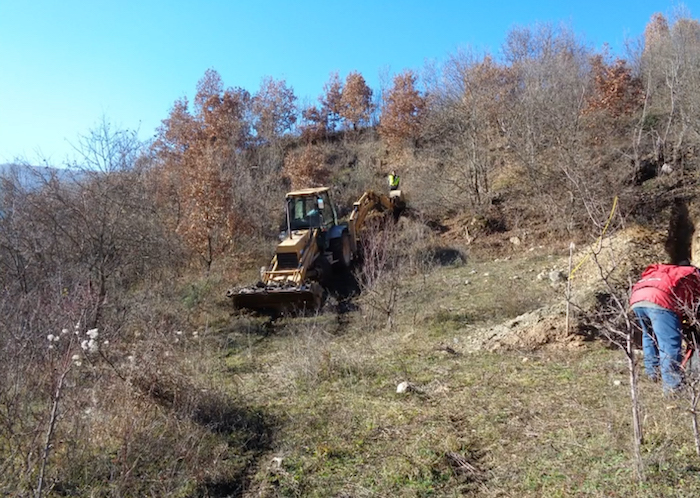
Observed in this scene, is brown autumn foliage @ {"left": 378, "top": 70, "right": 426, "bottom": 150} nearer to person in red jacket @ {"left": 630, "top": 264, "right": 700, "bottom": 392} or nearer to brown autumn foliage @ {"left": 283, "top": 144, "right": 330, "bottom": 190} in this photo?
brown autumn foliage @ {"left": 283, "top": 144, "right": 330, "bottom": 190}

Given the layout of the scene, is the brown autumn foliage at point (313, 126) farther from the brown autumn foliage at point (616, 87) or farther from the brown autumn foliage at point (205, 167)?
the brown autumn foliage at point (616, 87)

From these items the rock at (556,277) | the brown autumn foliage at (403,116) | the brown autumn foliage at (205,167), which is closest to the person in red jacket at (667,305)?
the rock at (556,277)

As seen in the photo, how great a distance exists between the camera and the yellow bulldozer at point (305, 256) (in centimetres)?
1045

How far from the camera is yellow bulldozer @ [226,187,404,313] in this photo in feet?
34.3

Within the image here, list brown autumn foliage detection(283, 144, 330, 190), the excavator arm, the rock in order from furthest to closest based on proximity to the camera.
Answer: brown autumn foliage detection(283, 144, 330, 190) → the excavator arm → the rock

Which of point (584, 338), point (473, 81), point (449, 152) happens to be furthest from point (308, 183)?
point (584, 338)

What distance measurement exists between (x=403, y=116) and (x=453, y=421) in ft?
84.8

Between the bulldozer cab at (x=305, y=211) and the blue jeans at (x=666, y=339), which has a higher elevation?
the bulldozer cab at (x=305, y=211)

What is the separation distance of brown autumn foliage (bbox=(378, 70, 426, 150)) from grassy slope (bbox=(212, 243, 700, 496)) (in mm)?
21645

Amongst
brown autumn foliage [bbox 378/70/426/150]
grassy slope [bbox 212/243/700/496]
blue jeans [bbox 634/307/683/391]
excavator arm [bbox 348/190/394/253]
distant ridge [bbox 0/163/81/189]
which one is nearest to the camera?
grassy slope [bbox 212/243/700/496]

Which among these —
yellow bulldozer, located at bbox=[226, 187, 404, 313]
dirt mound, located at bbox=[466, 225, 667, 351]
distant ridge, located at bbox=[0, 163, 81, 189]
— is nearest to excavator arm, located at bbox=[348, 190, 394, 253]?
yellow bulldozer, located at bbox=[226, 187, 404, 313]

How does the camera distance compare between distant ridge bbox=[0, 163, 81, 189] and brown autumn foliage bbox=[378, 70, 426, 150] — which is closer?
distant ridge bbox=[0, 163, 81, 189]

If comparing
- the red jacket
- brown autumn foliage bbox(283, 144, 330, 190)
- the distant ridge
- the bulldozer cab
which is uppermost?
brown autumn foliage bbox(283, 144, 330, 190)

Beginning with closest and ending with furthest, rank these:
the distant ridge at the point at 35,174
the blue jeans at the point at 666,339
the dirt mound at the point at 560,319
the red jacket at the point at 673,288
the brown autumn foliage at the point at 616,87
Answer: the blue jeans at the point at 666,339
the red jacket at the point at 673,288
the dirt mound at the point at 560,319
the distant ridge at the point at 35,174
the brown autumn foliage at the point at 616,87
